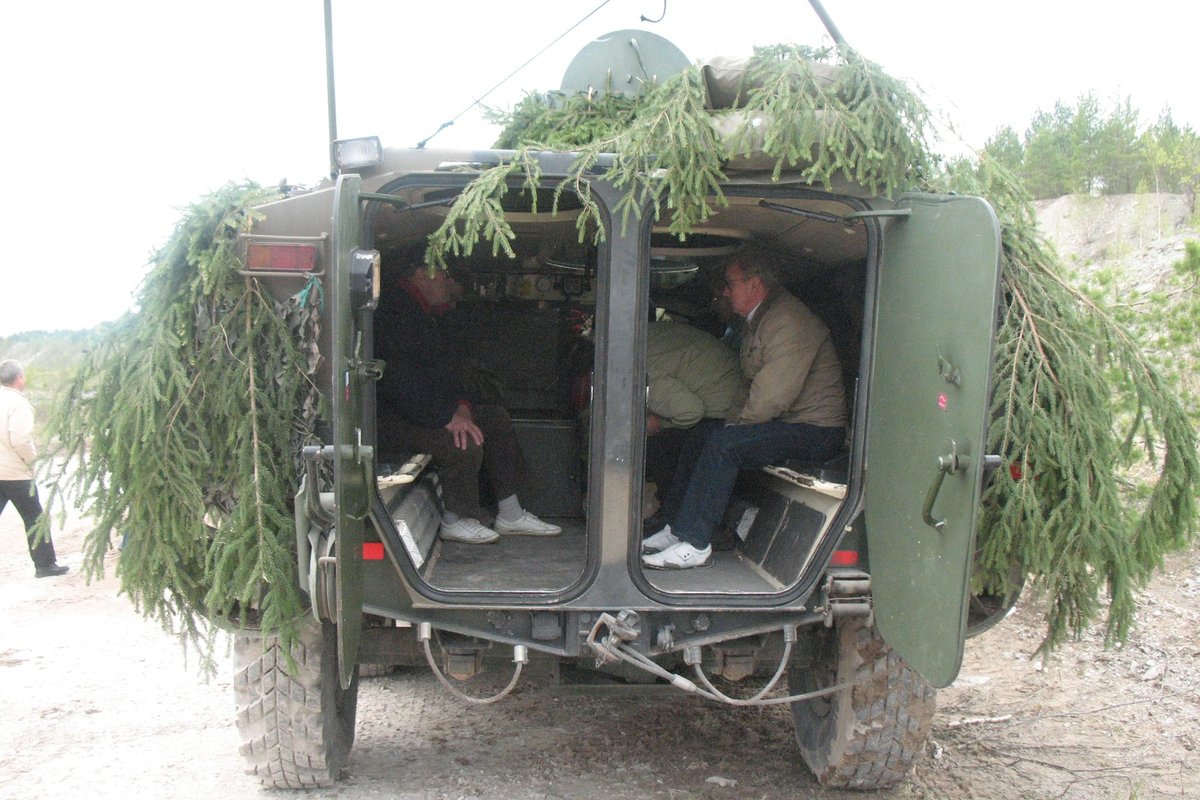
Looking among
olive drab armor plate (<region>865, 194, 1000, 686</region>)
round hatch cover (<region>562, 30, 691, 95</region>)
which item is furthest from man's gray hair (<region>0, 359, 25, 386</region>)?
olive drab armor plate (<region>865, 194, 1000, 686</region>)

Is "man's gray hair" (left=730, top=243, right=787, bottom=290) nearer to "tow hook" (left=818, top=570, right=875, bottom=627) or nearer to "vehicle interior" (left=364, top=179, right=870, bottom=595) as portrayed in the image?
"vehicle interior" (left=364, top=179, right=870, bottom=595)

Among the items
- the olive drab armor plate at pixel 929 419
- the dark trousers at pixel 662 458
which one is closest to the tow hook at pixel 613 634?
the olive drab armor plate at pixel 929 419

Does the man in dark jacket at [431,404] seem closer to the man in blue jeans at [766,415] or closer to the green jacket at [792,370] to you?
the man in blue jeans at [766,415]

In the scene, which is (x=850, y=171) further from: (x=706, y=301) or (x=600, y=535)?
(x=706, y=301)

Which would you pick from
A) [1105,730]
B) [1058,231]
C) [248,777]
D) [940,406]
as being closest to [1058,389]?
[940,406]

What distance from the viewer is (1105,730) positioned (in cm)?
469

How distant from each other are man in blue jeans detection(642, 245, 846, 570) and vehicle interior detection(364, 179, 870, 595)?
12 centimetres

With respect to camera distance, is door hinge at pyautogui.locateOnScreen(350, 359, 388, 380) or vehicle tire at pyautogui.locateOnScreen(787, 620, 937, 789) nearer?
door hinge at pyautogui.locateOnScreen(350, 359, 388, 380)

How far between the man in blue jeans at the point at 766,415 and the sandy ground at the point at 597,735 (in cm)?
72

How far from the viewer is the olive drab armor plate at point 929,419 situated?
9.73 feet

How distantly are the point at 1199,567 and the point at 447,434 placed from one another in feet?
16.3

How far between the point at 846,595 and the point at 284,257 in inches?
88.4

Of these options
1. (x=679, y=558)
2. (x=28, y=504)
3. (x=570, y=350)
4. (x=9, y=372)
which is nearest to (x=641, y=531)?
(x=679, y=558)

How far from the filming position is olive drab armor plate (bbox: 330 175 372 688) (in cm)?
296
